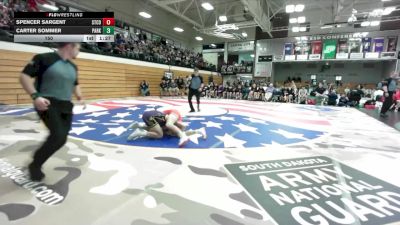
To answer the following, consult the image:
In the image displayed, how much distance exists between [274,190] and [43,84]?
2.50 metres

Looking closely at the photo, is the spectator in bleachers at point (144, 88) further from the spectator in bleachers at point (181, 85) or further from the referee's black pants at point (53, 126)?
the referee's black pants at point (53, 126)

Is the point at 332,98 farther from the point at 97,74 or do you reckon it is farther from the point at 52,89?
the point at 52,89

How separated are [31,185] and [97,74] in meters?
12.2

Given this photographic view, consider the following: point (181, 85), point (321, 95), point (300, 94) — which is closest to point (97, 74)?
A: point (181, 85)

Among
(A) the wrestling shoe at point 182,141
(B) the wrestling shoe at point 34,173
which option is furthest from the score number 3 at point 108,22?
(B) the wrestling shoe at point 34,173

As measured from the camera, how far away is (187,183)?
247cm

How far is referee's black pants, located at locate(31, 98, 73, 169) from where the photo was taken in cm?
222

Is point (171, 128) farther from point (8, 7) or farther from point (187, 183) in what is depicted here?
point (8, 7)

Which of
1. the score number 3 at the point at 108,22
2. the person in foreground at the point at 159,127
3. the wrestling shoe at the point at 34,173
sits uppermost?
the score number 3 at the point at 108,22
